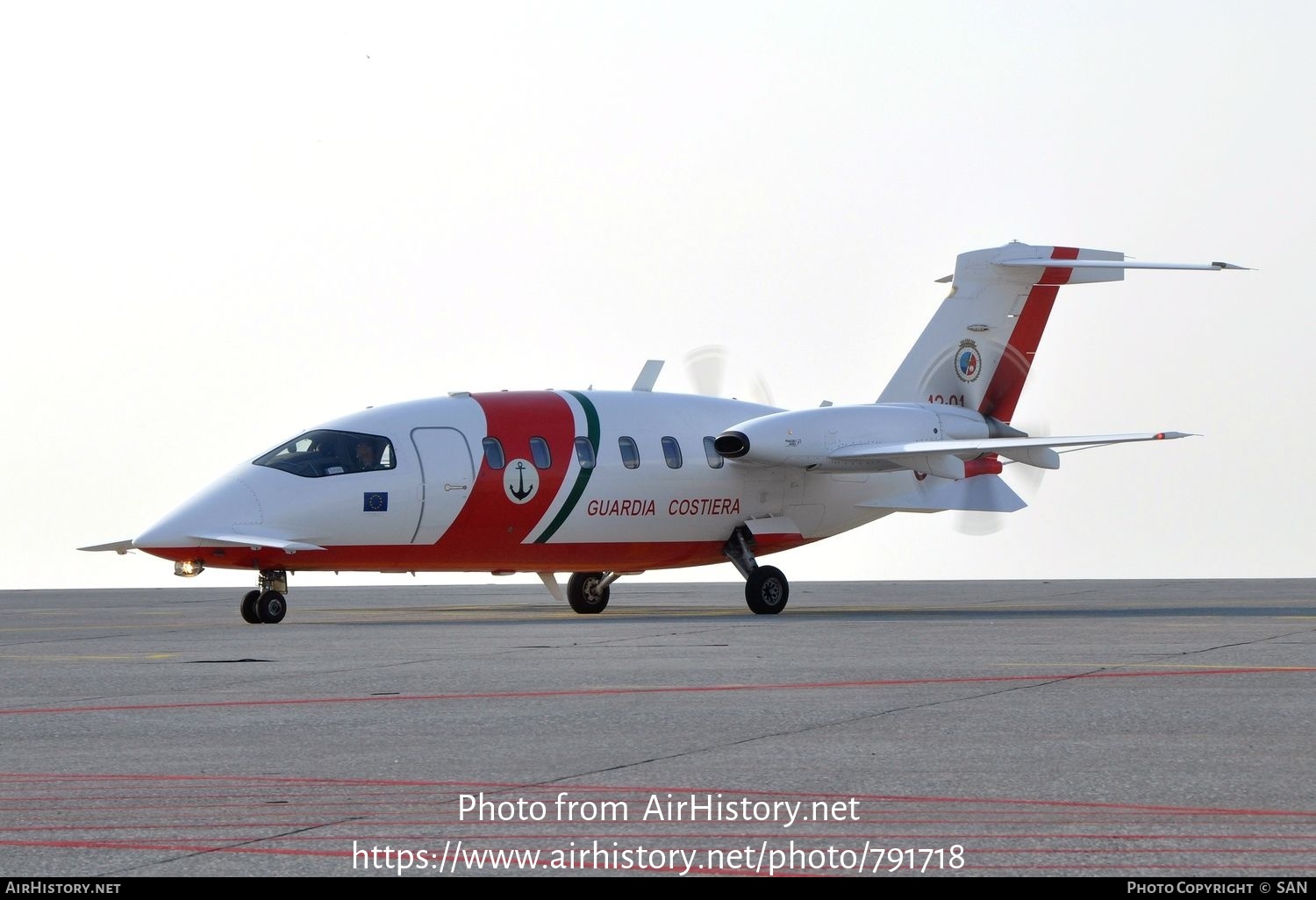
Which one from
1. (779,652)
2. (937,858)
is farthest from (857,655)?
(937,858)

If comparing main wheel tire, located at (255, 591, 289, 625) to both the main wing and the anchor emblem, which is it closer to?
the anchor emblem

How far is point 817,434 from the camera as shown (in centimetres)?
2967

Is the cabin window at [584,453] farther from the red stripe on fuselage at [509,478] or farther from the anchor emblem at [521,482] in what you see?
the anchor emblem at [521,482]

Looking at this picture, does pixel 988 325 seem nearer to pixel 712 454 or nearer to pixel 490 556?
pixel 712 454

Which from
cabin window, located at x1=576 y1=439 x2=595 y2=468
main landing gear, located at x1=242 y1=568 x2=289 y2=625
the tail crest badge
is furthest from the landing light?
the tail crest badge

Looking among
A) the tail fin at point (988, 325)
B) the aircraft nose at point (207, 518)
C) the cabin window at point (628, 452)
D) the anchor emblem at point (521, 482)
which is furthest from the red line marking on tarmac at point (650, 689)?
the tail fin at point (988, 325)

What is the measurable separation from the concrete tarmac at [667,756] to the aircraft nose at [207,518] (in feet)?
12.4

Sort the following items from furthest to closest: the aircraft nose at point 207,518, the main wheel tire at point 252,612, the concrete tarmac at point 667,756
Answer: the main wheel tire at point 252,612
the aircraft nose at point 207,518
the concrete tarmac at point 667,756

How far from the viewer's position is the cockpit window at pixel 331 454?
2648 cm

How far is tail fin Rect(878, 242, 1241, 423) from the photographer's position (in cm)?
3362

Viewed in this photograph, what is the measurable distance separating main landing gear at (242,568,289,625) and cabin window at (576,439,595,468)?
17.2ft

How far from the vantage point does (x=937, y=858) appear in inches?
286

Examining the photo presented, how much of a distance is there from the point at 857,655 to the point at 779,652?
93 cm
